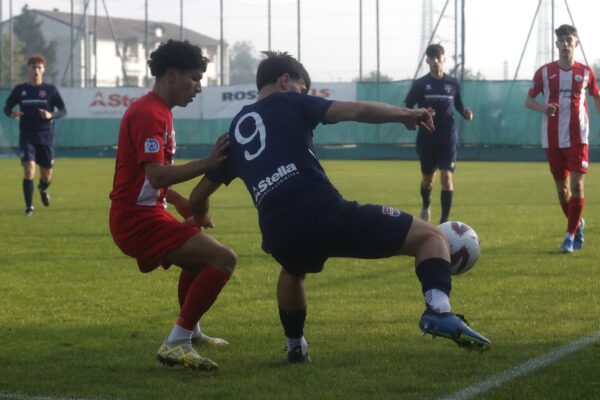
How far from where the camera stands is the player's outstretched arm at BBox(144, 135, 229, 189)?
5203 millimetres

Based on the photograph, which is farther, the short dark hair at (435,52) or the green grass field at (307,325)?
the short dark hair at (435,52)

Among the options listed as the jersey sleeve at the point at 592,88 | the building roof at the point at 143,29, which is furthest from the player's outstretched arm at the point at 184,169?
the building roof at the point at 143,29

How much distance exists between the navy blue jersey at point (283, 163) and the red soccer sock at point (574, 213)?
597 cm

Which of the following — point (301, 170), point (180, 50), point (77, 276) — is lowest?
point (77, 276)

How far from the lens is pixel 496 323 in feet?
21.9

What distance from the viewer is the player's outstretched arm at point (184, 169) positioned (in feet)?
17.1

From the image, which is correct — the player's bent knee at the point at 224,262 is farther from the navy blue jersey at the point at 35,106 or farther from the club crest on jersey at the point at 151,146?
the navy blue jersey at the point at 35,106

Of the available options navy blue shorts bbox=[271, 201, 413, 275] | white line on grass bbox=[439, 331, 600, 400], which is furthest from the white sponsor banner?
navy blue shorts bbox=[271, 201, 413, 275]

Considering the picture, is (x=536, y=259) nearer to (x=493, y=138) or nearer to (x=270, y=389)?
(x=270, y=389)

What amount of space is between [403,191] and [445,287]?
1443 cm

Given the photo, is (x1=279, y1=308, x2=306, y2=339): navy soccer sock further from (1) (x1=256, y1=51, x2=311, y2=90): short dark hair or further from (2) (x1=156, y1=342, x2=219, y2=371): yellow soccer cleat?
(1) (x1=256, y1=51, x2=311, y2=90): short dark hair

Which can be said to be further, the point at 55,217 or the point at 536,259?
the point at 55,217

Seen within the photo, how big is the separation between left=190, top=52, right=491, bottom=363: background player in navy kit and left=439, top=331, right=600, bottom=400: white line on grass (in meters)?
0.39

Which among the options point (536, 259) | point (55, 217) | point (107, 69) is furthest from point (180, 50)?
point (107, 69)
